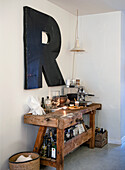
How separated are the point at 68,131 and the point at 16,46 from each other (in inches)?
58.1

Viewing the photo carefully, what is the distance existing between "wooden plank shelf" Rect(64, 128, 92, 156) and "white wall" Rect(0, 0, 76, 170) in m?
0.56

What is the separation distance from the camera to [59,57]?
418cm

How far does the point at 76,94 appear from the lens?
408 centimetres

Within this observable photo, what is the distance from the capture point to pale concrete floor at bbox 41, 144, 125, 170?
329 cm

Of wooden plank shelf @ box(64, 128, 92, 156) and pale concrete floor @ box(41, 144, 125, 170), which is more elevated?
wooden plank shelf @ box(64, 128, 92, 156)

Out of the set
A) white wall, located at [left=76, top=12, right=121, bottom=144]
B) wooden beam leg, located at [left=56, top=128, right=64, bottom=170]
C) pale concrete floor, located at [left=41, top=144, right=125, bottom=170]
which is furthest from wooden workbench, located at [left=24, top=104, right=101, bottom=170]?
white wall, located at [left=76, top=12, right=121, bottom=144]

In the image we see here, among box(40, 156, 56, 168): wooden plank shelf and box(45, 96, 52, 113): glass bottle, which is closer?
box(40, 156, 56, 168): wooden plank shelf

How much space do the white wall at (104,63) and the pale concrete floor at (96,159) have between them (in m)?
0.51

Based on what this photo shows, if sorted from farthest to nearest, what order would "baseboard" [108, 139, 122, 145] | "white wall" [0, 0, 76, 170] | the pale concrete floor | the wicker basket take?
"baseboard" [108, 139, 122, 145] < the pale concrete floor < "white wall" [0, 0, 76, 170] < the wicker basket

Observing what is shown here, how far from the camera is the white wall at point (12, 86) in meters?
2.86

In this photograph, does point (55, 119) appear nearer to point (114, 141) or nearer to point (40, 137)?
point (40, 137)

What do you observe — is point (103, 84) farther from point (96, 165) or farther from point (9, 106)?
point (9, 106)

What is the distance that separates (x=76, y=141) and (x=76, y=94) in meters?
0.91

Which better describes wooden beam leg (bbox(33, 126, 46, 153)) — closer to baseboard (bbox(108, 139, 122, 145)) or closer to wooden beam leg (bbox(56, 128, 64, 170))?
wooden beam leg (bbox(56, 128, 64, 170))
